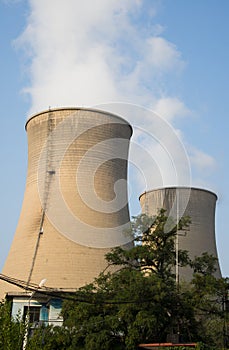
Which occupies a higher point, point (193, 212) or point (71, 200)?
point (193, 212)

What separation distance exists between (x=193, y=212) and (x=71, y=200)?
599 centimetres

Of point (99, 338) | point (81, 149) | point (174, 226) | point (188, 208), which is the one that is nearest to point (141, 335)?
point (99, 338)

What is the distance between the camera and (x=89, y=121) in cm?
1748

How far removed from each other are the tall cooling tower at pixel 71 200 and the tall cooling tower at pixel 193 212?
12.1 ft

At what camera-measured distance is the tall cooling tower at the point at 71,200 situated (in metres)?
16.5

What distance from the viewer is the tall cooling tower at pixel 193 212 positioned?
20609 millimetres

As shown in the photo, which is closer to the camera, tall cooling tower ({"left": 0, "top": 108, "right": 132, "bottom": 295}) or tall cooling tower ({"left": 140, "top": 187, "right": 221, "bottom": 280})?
tall cooling tower ({"left": 0, "top": 108, "right": 132, "bottom": 295})

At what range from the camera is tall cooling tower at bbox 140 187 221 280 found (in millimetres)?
20609

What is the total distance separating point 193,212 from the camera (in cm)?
2105

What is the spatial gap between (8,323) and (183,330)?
15.6 ft

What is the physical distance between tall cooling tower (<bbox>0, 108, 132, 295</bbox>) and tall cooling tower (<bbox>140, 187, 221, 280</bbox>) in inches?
145

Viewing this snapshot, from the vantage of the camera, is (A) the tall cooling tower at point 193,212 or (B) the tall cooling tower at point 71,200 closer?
(B) the tall cooling tower at point 71,200

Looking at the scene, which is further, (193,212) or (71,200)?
(193,212)

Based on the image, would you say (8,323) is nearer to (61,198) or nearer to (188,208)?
(61,198)
